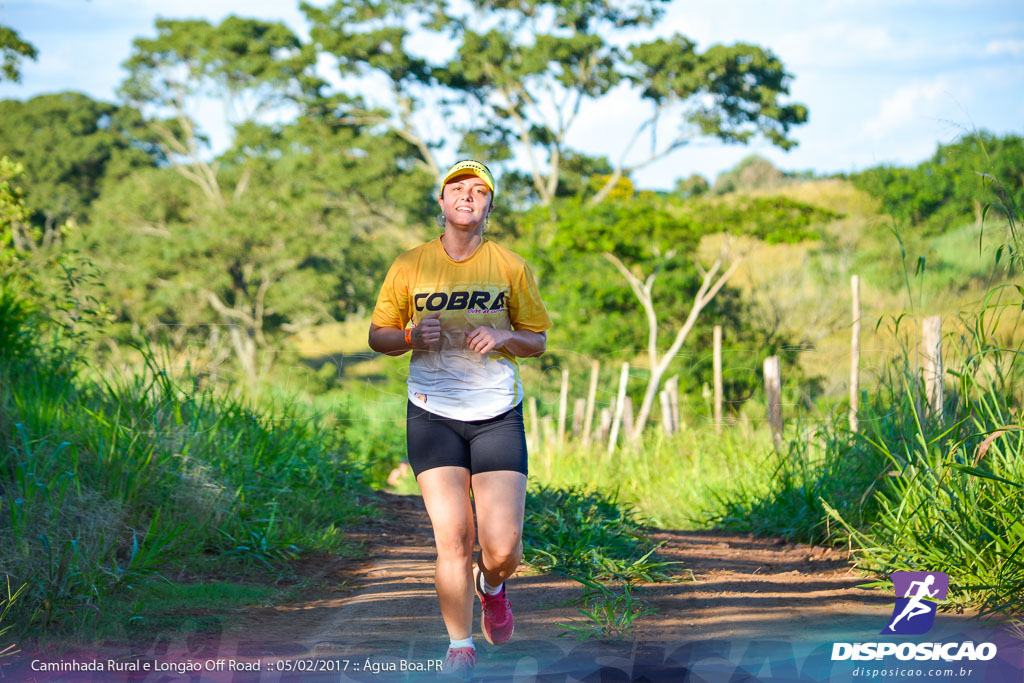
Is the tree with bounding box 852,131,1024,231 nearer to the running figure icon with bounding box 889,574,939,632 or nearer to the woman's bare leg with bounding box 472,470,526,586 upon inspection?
the running figure icon with bounding box 889,574,939,632

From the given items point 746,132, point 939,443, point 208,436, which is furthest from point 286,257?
point 939,443

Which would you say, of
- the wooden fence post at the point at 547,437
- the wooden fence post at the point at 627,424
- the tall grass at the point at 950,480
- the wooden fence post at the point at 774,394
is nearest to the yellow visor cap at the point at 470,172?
the tall grass at the point at 950,480

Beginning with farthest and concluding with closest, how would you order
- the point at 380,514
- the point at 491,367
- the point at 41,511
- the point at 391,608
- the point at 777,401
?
the point at 777,401 < the point at 380,514 < the point at 391,608 < the point at 41,511 < the point at 491,367

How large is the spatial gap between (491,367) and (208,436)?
294 cm

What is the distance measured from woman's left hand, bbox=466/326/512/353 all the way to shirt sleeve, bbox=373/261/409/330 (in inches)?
13.4

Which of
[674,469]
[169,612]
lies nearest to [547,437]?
[674,469]

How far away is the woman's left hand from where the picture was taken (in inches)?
129

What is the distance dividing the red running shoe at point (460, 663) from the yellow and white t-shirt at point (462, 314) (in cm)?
83

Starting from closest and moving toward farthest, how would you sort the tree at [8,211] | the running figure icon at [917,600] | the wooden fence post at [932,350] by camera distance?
the running figure icon at [917,600]
the wooden fence post at [932,350]
the tree at [8,211]

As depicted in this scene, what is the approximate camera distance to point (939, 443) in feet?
15.5

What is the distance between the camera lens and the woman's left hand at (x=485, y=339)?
327 centimetres

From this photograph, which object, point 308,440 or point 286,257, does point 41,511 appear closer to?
point 308,440

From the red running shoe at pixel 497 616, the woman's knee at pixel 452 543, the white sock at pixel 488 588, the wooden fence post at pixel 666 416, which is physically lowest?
the wooden fence post at pixel 666 416

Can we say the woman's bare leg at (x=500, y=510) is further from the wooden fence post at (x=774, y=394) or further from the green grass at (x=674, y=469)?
the wooden fence post at (x=774, y=394)
